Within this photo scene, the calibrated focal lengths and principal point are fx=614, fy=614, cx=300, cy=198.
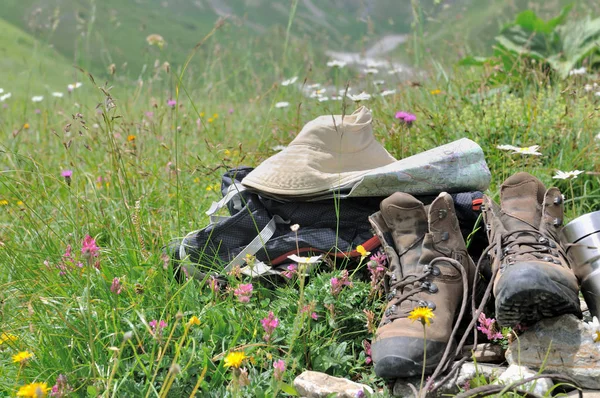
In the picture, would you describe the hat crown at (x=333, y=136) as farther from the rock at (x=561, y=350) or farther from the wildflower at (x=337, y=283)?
the rock at (x=561, y=350)

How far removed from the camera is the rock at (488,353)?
2068 mm

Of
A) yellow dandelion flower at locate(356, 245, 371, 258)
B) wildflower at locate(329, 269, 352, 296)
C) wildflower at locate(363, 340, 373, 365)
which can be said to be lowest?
wildflower at locate(363, 340, 373, 365)

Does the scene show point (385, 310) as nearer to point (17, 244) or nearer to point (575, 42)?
point (17, 244)

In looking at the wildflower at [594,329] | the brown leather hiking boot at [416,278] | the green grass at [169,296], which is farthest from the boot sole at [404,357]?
the wildflower at [594,329]

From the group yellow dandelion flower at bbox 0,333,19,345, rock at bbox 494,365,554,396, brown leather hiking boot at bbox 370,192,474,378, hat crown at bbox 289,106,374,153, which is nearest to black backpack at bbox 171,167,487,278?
brown leather hiking boot at bbox 370,192,474,378

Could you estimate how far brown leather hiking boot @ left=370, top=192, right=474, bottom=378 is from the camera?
6.39 feet

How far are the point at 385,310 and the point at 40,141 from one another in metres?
3.90

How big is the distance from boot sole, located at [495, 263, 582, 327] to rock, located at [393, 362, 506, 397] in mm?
160

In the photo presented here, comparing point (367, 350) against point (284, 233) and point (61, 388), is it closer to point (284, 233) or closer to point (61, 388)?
point (284, 233)

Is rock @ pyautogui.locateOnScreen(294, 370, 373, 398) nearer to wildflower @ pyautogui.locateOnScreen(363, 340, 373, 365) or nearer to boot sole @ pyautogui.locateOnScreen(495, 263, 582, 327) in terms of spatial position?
wildflower @ pyautogui.locateOnScreen(363, 340, 373, 365)

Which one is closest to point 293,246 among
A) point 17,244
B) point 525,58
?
point 17,244

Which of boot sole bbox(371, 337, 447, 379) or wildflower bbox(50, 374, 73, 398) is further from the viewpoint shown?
boot sole bbox(371, 337, 447, 379)

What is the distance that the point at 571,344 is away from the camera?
1915 millimetres

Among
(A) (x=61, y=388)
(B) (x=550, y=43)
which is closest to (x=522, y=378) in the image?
(A) (x=61, y=388)
